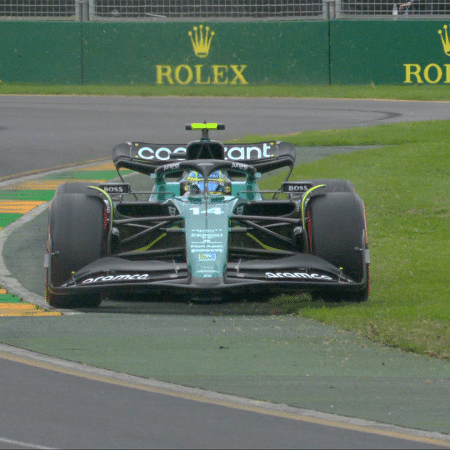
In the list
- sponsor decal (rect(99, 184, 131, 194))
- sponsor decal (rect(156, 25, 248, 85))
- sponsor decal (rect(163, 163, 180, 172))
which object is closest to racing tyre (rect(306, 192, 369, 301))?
sponsor decal (rect(163, 163, 180, 172))

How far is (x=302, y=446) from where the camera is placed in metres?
5.60

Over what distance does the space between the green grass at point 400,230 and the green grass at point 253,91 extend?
6.20 m

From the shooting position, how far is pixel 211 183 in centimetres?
994

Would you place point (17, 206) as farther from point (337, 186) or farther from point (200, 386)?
point (200, 386)

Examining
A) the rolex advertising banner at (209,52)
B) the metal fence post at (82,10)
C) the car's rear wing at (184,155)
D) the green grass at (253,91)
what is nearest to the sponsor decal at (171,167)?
the car's rear wing at (184,155)

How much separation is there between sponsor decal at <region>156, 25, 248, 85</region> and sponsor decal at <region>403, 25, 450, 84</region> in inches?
178

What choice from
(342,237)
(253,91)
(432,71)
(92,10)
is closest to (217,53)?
(253,91)

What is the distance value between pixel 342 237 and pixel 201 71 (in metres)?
21.6

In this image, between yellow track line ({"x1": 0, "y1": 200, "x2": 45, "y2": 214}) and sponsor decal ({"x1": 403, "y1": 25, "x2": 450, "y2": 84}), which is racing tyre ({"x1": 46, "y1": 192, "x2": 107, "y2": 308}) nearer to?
yellow track line ({"x1": 0, "y1": 200, "x2": 45, "y2": 214})

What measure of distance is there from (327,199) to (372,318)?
4.40 feet

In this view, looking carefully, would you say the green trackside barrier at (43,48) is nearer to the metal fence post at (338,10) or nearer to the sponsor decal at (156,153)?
the metal fence post at (338,10)

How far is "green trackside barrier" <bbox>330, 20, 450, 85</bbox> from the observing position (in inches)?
1137

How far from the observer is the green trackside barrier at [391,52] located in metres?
28.9

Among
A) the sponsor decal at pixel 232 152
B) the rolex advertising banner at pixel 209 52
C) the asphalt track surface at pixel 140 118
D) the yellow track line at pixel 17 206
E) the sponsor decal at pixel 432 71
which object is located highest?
the rolex advertising banner at pixel 209 52
